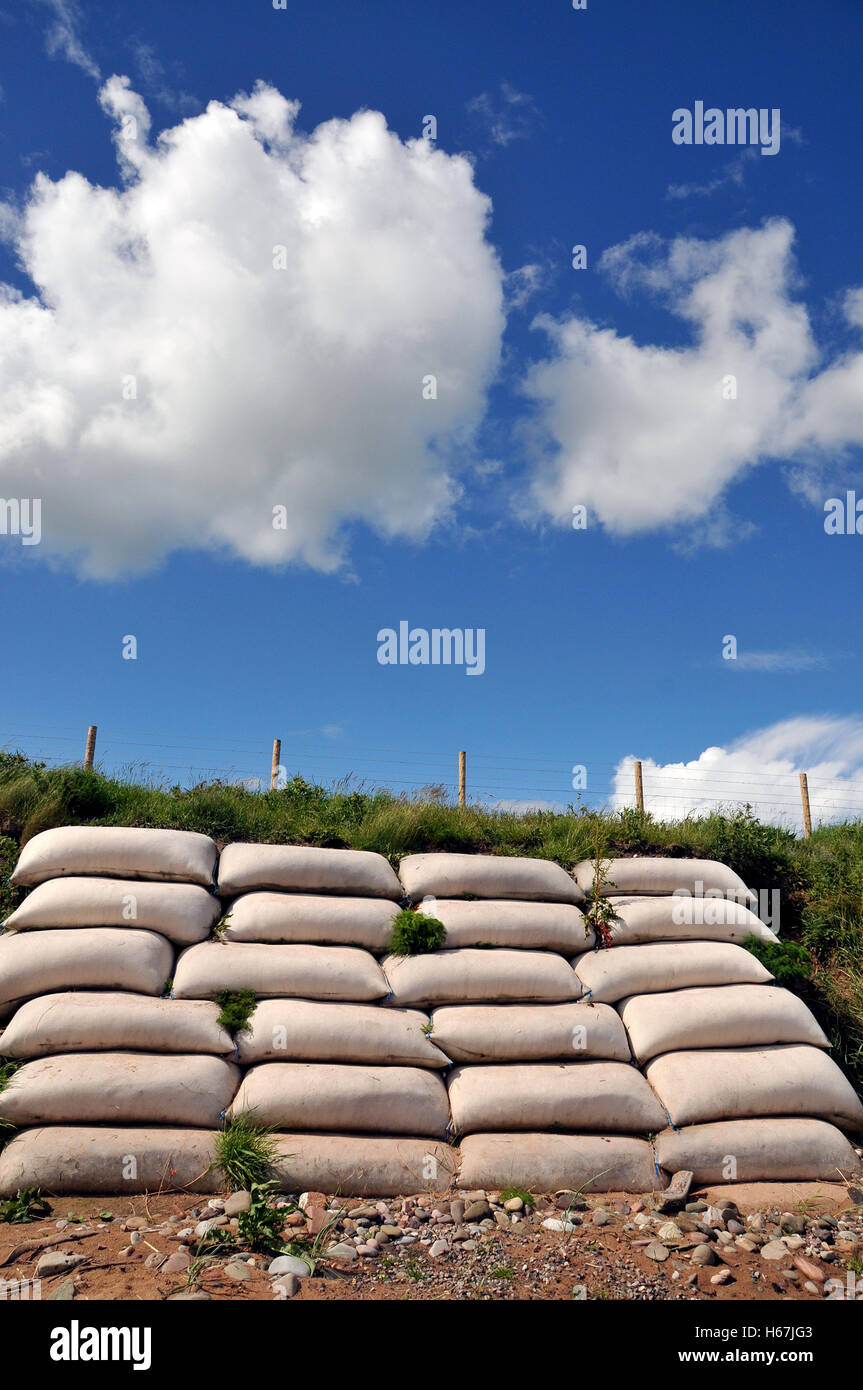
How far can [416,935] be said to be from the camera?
6.77 m

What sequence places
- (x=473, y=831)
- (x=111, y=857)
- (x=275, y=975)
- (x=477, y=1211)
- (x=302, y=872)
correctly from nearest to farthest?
(x=477, y=1211), (x=275, y=975), (x=111, y=857), (x=302, y=872), (x=473, y=831)

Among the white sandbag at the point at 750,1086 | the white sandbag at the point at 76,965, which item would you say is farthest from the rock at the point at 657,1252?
the white sandbag at the point at 76,965

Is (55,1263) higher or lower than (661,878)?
lower

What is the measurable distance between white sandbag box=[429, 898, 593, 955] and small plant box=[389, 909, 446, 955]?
106mm

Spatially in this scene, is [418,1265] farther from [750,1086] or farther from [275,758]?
[275,758]

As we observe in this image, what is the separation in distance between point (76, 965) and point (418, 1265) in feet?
10.1

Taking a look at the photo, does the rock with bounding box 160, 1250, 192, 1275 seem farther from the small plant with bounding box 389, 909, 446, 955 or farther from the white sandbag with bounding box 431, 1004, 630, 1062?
the small plant with bounding box 389, 909, 446, 955

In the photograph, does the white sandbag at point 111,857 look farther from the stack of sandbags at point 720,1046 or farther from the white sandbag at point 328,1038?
the stack of sandbags at point 720,1046

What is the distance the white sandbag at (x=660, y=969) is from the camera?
6.73 metres

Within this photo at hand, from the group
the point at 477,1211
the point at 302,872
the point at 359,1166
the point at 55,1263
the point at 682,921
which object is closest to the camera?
the point at 55,1263

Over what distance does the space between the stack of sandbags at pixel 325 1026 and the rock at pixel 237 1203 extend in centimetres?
38

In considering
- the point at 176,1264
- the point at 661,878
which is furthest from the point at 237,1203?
the point at 661,878
